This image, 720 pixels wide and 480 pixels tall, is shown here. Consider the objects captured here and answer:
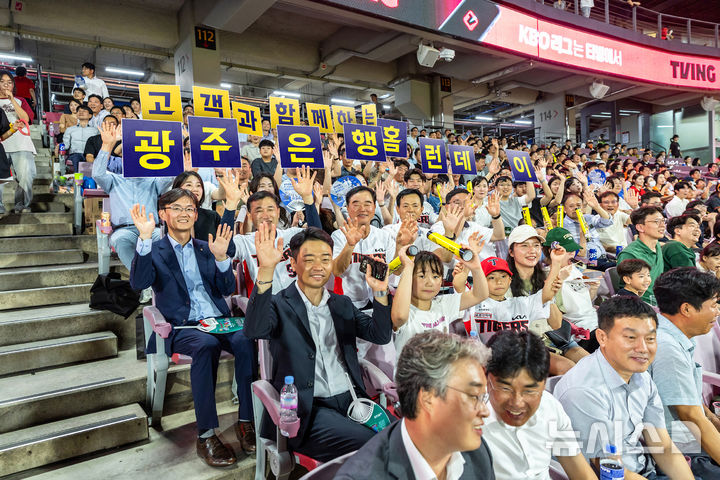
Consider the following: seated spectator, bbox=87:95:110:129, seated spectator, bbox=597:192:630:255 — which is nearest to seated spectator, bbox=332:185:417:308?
seated spectator, bbox=597:192:630:255

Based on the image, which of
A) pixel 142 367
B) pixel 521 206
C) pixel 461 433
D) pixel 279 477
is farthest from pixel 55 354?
pixel 521 206

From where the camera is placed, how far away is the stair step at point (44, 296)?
3088 mm

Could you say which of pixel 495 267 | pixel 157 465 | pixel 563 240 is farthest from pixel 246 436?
pixel 563 240

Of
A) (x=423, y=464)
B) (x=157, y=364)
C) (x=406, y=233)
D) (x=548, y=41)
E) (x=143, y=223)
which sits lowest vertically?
(x=157, y=364)

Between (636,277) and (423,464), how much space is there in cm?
236

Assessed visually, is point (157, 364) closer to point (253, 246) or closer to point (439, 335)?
point (253, 246)

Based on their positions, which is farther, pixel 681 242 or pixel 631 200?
pixel 631 200

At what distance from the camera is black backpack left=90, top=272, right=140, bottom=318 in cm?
293

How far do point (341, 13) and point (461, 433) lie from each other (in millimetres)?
8651

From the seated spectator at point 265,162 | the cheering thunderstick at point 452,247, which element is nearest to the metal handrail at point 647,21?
the seated spectator at point 265,162

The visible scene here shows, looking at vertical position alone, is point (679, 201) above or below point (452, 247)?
above

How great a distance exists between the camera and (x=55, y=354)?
106 inches

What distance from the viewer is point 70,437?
7.01 feet

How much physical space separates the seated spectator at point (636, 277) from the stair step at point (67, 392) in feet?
9.79
